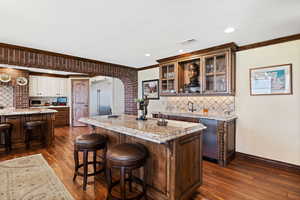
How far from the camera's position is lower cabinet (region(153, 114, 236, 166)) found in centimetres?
283

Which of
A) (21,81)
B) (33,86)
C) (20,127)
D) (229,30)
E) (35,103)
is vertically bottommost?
(20,127)

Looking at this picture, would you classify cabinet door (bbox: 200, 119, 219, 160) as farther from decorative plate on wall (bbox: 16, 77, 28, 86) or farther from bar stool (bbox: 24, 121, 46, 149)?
decorative plate on wall (bbox: 16, 77, 28, 86)

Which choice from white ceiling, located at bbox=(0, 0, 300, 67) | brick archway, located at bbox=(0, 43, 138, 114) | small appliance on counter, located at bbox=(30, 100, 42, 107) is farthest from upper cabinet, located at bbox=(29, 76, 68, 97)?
white ceiling, located at bbox=(0, 0, 300, 67)

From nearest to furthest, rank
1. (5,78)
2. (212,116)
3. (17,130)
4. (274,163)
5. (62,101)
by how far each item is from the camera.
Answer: (274,163) → (212,116) → (17,130) → (5,78) → (62,101)

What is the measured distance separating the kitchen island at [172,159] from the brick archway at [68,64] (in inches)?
99.9

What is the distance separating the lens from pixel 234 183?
224cm

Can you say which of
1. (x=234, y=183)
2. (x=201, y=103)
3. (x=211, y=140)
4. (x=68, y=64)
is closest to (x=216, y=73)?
(x=201, y=103)

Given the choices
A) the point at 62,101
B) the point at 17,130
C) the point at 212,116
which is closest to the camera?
the point at 212,116

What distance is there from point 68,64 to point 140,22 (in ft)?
8.13

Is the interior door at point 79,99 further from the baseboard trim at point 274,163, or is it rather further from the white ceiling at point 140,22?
the baseboard trim at point 274,163

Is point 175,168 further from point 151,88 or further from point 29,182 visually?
point 151,88

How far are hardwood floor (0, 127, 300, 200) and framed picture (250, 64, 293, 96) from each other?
1.42 meters

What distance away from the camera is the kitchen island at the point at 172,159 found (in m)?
1.62

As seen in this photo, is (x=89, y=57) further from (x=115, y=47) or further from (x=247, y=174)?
(x=247, y=174)
